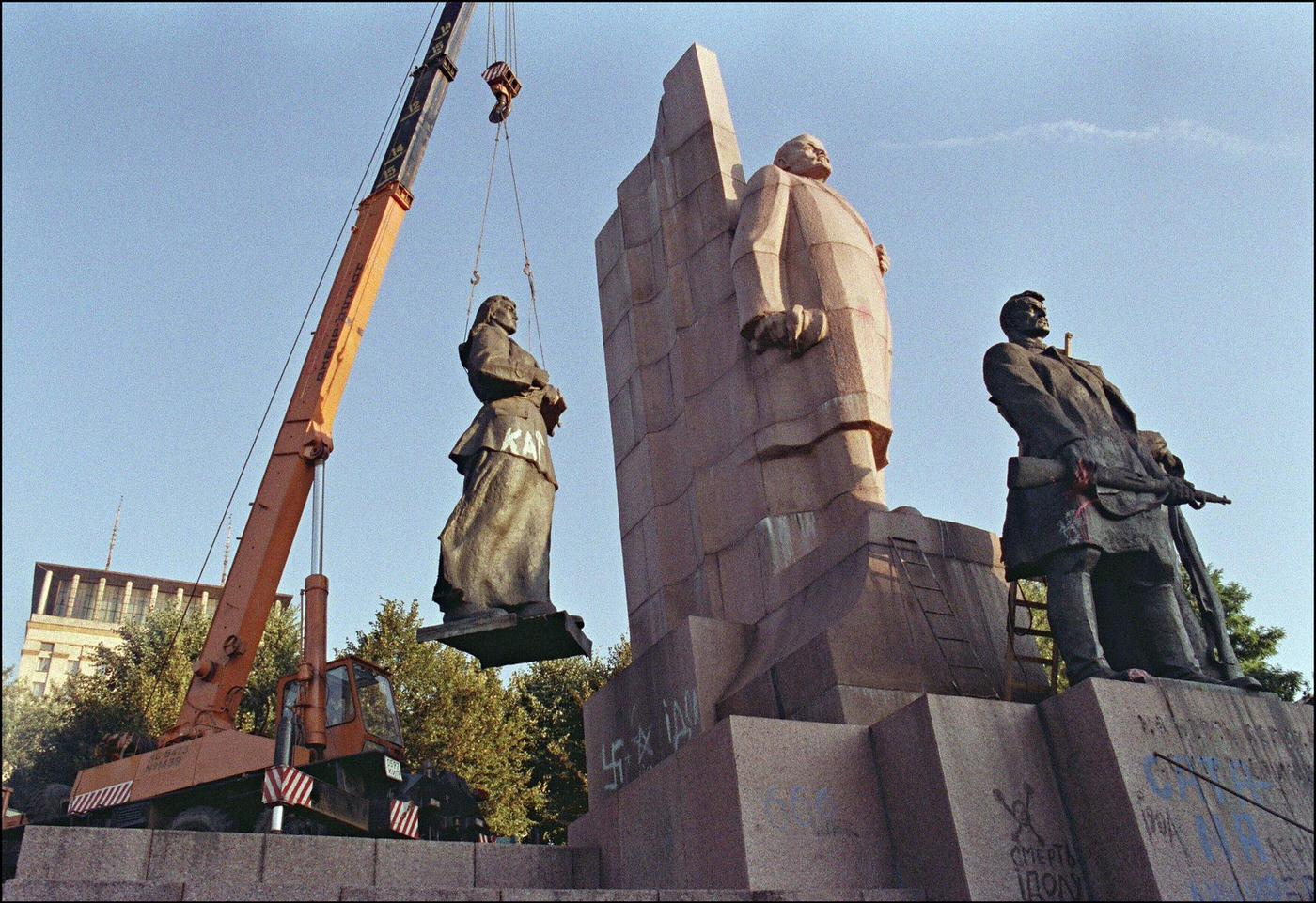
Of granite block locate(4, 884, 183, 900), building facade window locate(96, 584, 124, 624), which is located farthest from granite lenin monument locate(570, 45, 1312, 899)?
building facade window locate(96, 584, 124, 624)

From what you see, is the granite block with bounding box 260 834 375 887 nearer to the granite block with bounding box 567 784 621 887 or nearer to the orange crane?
the granite block with bounding box 567 784 621 887

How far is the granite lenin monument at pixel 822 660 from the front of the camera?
5.79 meters

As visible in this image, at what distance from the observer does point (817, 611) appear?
789 centimetres

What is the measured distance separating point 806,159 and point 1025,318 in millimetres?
3710

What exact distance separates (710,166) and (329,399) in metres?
6.03

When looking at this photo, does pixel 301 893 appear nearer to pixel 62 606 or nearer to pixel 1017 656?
pixel 1017 656

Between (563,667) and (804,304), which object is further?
(563,667)

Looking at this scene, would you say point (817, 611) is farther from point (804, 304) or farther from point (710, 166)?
point (710, 166)

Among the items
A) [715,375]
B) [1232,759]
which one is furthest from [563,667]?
[1232,759]

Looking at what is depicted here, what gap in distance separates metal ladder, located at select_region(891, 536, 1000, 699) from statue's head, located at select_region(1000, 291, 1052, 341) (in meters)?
1.69

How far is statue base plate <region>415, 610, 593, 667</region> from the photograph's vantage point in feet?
28.4

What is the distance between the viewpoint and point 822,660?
7.26 metres

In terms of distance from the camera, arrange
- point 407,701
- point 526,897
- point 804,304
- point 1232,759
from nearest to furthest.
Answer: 1. point 526,897
2. point 1232,759
3. point 804,304
4. point 407,701

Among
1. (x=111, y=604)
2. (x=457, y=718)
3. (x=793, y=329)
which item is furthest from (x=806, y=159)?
(x=111, y=604)
